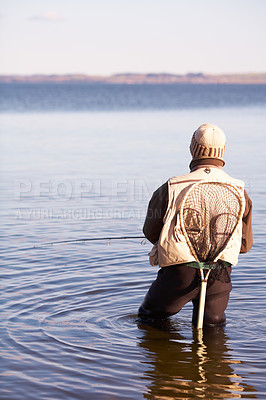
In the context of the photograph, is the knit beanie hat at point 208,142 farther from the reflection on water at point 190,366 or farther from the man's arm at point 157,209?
the reflection on water at point 190,366

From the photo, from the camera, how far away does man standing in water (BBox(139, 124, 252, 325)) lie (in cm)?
499

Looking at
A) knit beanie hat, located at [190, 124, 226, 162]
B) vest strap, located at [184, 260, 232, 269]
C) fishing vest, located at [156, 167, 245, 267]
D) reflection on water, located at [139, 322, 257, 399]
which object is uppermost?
knit beanie hat, located at [190, 124, 226, 162]

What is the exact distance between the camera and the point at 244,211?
5066mm

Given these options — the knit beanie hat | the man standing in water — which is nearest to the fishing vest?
the man standing in water

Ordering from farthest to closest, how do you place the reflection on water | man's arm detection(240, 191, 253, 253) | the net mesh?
man's arm detection(240, 191, 253, 253) → the net mesh → the reflection on water

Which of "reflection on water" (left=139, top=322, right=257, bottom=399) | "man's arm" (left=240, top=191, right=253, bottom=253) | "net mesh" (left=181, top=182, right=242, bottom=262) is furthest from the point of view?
"man's arm" (left=240, top=191, right=253, bottom=253)

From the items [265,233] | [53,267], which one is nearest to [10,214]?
[53,267]

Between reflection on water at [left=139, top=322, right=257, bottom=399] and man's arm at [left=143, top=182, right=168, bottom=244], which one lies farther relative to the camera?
man's arm at [left=143, top=182, right=168, bottom=244]

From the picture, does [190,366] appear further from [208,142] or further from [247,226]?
[208,142]

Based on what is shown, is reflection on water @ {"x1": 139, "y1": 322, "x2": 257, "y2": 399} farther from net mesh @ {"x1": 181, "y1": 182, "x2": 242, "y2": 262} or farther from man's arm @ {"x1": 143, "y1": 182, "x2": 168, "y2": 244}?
man's arm @ {"x1": 143, "y1": 182, "x2": 168, "y2": 244}

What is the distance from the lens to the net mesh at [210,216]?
4.96 m

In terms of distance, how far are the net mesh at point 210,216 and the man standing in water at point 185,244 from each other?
51mm

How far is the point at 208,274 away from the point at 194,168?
81cm

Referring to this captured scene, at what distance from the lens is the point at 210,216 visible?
504 centimetres
